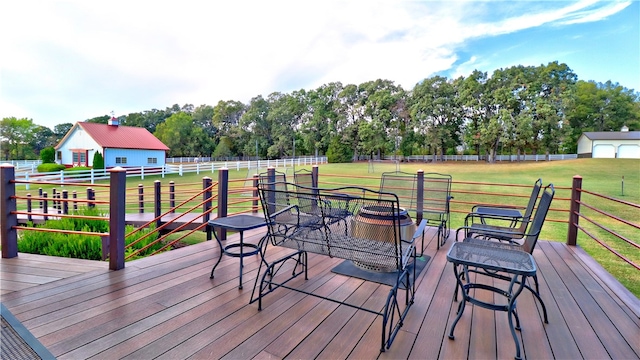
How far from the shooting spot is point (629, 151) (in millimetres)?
21453

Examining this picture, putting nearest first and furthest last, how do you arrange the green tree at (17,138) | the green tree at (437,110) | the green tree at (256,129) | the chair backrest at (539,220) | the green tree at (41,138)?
the chair backrest at (539,220) < the green tree at (17,138) < the green tree at (437,110) < the green tree at (41,138) < the green tree at (256,129)

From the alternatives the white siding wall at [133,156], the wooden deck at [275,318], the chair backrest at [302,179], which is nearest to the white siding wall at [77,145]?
the white siding wall at [133,156]

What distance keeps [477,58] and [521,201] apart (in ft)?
43.3

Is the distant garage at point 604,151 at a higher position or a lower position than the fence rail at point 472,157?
higher

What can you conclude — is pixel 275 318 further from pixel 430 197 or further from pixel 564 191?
pixel 564 191

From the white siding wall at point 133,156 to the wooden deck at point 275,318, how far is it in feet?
54.0

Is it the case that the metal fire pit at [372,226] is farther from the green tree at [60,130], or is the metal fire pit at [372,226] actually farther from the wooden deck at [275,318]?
the green tree at [60,130]

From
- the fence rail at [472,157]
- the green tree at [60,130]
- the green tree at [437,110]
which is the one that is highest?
the green tree at [437,110]

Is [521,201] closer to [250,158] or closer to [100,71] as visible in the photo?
[100,71]

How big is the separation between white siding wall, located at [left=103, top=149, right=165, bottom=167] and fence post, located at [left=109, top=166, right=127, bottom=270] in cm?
1667

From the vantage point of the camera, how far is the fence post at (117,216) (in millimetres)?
2375

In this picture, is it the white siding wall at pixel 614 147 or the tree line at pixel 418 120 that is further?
the tree line at pixel 418 120

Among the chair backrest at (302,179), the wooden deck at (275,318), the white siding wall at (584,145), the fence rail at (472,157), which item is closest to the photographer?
the wooden deck at (275,318)

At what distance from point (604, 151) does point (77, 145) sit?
35870 mm
